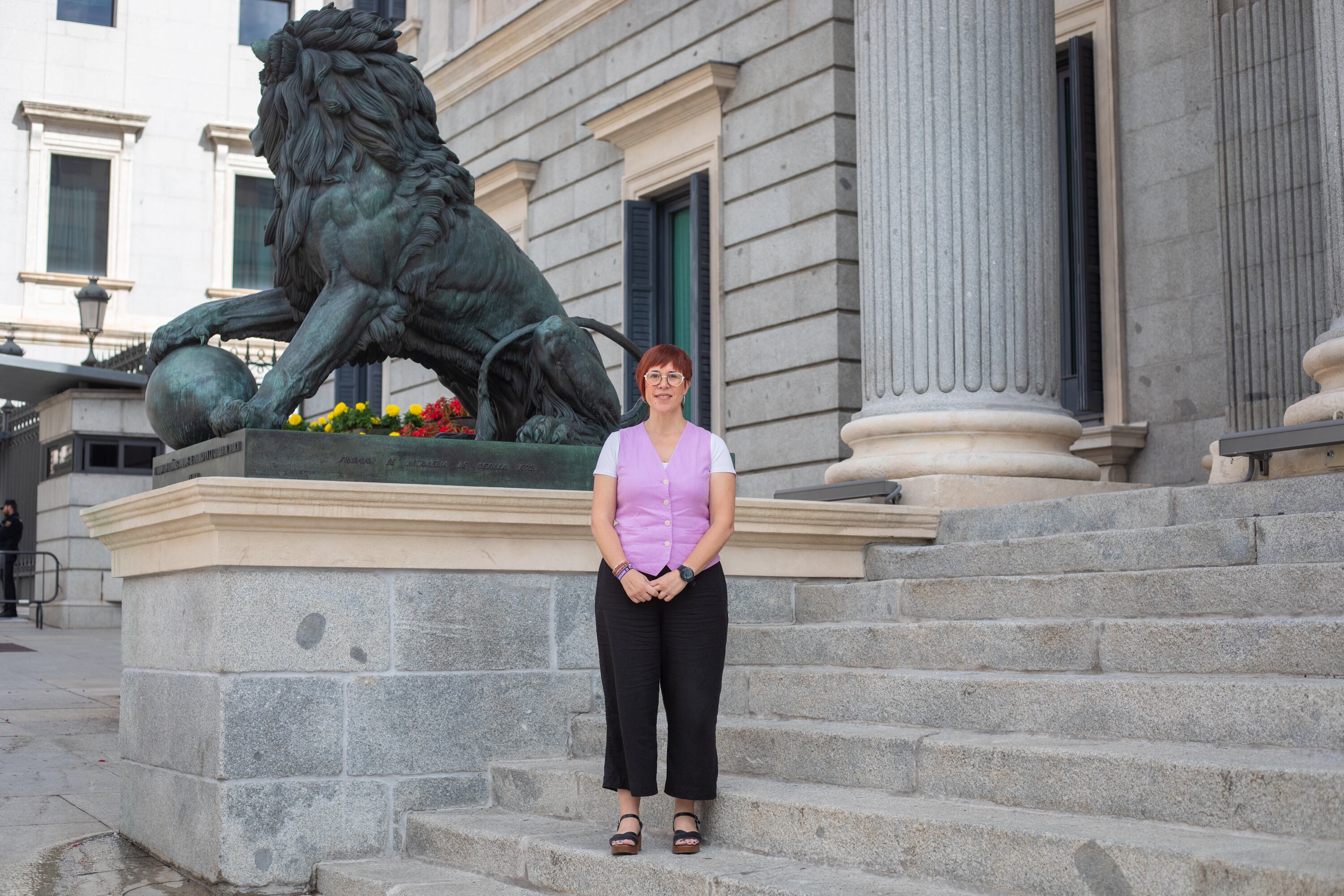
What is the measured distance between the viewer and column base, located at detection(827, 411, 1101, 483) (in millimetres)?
8211

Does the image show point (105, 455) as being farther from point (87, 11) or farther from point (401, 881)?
point (87, 11)

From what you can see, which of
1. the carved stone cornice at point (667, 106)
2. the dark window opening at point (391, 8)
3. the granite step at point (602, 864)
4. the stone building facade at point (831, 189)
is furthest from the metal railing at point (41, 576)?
the granite step at point (602, 864)

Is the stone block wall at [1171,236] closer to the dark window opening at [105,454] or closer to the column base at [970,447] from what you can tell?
the column base at [970,447]

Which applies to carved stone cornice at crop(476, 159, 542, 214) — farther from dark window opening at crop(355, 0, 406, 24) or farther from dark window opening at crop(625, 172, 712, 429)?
dark window opening at crop(355, 0, 406, 24)

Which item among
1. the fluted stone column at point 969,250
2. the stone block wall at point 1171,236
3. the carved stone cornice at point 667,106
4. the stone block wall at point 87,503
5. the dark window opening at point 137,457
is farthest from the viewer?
the dark window opening at point 137,457

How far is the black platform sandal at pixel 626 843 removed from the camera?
15.6 ft

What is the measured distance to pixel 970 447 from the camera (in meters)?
8.26

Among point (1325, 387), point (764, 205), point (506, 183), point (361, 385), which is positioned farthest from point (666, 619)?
point (361, 385)

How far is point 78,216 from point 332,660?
32.8 meters

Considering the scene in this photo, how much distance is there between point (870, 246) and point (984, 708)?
4.20m

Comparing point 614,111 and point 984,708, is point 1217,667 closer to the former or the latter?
point 984,708

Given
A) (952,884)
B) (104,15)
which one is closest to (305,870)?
(952,884)

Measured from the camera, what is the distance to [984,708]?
520 cm

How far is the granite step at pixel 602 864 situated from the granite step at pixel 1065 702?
36.8 inches
